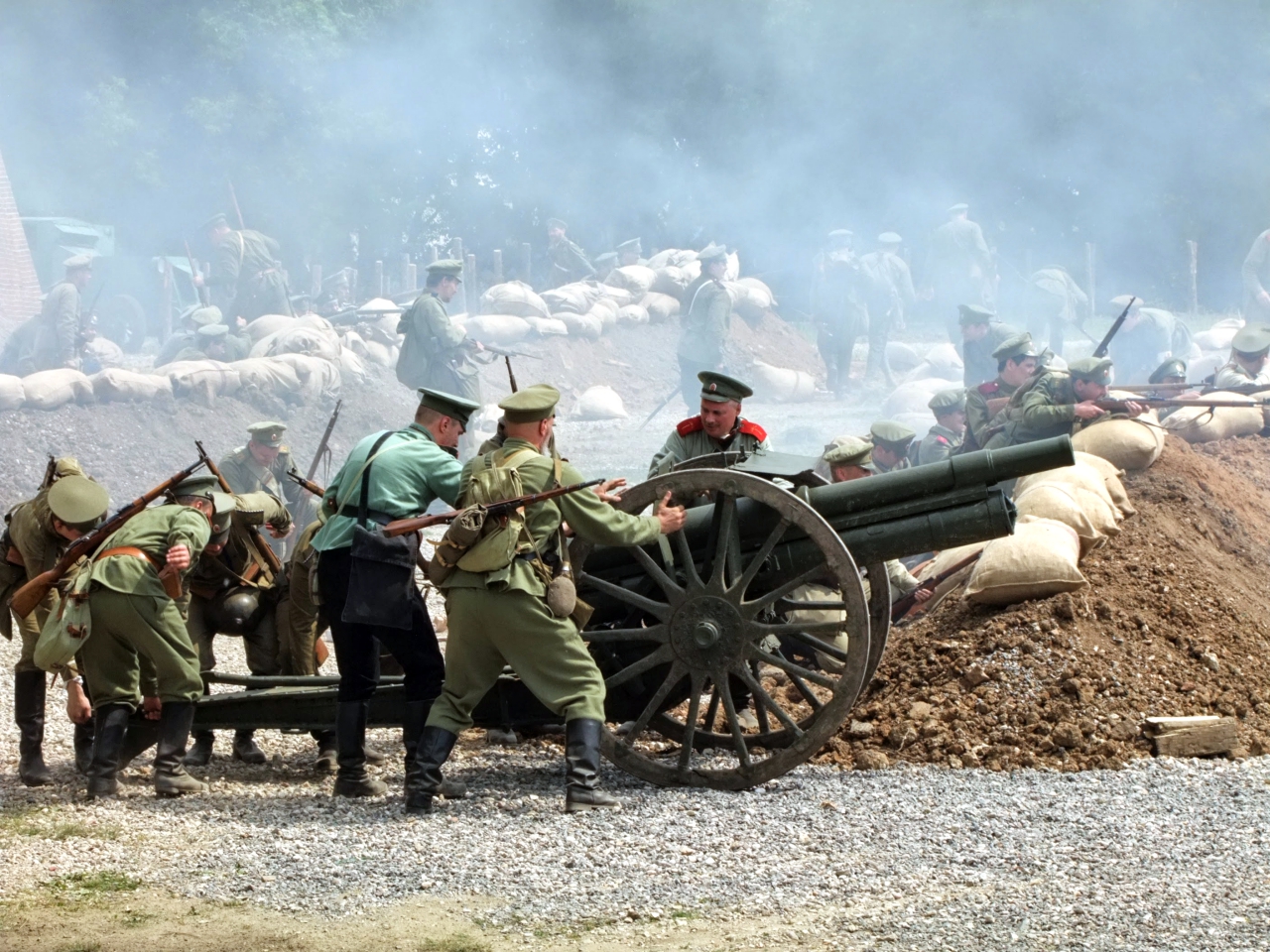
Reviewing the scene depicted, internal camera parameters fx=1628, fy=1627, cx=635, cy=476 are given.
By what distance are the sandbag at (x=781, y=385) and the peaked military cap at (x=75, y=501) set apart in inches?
723

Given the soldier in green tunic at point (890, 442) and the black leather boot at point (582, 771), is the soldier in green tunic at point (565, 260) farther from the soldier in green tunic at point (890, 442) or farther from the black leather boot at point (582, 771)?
the black leather boot at point (582, 771)

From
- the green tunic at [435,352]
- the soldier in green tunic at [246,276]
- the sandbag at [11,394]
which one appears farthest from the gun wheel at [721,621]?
the soldier in green tunic at [246,276]

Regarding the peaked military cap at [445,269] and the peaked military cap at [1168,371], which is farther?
the peaked military cap at [445,269]

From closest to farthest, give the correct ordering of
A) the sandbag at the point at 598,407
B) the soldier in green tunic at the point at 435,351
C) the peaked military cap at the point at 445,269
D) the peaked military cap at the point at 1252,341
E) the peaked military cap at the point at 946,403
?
1. the peaked military cap at the point at 946,403
2. the peaked military cap at the point at 1252,341
3. the peaked military cap at the point at 445,269
4. the soldier in green tunic at the point at 435,351
5. the sandbag at the point at 598,407

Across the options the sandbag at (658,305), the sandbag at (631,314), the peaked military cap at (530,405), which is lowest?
the peaked military cap at (530,405)

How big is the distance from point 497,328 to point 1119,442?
14.1 meters

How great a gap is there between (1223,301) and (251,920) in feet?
96.0

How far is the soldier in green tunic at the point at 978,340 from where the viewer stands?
15594mm

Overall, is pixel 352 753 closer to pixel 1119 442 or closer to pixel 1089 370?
pixel 1119 442

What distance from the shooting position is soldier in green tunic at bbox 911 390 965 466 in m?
12.2

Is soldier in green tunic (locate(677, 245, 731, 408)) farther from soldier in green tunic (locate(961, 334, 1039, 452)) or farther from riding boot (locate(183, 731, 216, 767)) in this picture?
riding boot (locate(183, 731, 216, 767))

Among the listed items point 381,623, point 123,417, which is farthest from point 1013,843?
point 123,417

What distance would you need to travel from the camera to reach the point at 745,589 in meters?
5.77

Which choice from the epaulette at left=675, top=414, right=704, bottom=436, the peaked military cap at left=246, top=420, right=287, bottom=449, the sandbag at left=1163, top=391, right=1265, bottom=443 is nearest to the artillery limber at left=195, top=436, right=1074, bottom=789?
the epaulette at left=675, top=414, right=704, bottom=436
